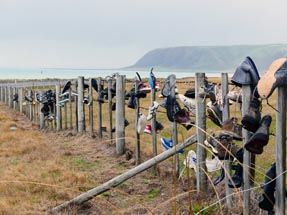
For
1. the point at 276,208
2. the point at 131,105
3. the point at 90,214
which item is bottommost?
the point at 90,214

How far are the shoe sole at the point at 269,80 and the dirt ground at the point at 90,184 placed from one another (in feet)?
2.26

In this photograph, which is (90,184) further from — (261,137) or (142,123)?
(261,137)

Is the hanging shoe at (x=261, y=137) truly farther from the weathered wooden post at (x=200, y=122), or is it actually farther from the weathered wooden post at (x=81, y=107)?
the weathered wooden post at (x=81, y=107)

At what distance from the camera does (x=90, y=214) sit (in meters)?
4.50

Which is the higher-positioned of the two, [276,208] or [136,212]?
[276,208]

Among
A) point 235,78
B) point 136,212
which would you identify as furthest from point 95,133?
point 235,78

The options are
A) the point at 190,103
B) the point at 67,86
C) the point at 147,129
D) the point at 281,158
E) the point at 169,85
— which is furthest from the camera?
the point at 67,86

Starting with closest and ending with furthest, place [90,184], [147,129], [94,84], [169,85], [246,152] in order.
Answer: [246,152]
[169,85]
[90,184]
[147,129]
[94,84]

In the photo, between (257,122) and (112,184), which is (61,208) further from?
(257,122)

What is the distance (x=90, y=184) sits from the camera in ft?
18.1

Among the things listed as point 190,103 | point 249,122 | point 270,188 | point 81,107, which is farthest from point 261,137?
point 81,107

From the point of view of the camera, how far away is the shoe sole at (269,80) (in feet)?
8.75

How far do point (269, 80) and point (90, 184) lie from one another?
3315 millimetres

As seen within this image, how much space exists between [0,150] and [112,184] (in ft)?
14.7
